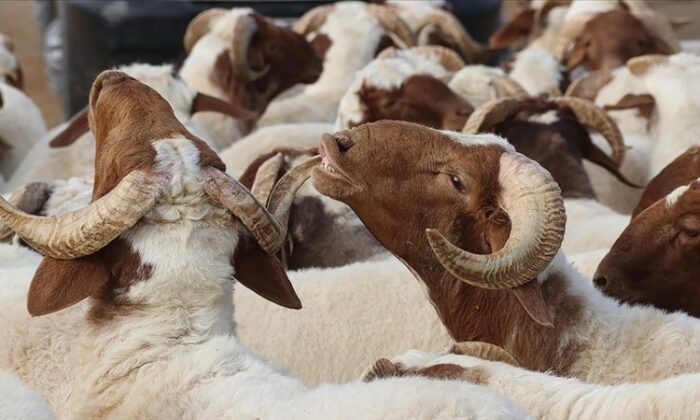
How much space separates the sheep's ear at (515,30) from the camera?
10305 mm

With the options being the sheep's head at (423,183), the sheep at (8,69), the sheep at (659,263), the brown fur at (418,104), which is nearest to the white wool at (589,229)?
the brown fur at (418,104)

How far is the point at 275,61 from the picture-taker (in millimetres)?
8438

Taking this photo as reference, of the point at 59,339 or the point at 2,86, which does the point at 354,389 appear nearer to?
the point at 59,339

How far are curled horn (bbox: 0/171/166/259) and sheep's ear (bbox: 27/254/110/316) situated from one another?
0.04m

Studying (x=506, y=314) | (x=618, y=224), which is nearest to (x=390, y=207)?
(x=506, y=314)

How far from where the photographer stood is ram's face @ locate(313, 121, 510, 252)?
151 inches

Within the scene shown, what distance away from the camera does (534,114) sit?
6.25 metres

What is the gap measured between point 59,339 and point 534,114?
9.78 ft

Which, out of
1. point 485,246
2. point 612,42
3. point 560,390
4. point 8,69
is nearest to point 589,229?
point 485,246

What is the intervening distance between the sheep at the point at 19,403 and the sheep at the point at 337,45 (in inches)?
207

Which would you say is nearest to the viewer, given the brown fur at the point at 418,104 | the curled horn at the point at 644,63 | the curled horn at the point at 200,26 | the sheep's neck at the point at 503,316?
the sheep's neck at the point at 503,316

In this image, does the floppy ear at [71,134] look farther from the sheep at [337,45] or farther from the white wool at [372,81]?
the sheep at [337,45]

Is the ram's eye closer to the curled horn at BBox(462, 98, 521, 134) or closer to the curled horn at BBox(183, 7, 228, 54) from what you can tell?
the curled horn at BBox(462, 98, 521, 134)

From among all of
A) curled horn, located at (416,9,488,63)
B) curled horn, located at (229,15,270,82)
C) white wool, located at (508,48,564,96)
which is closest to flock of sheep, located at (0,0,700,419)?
white wool, located at (508,48,564,96)
